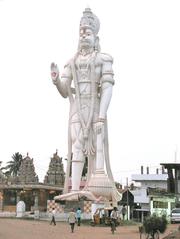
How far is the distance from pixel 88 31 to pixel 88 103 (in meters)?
4.71

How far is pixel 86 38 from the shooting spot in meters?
33.2

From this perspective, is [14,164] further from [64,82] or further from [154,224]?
[154,224]

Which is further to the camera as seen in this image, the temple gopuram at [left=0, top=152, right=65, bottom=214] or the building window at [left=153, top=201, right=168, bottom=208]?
the temple gopuram at [left=0, top=152, right=65, bottom=214]

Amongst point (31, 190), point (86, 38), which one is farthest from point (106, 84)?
point (31, 190)

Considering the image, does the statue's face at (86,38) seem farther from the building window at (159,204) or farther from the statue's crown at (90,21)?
the building window at (159,204)

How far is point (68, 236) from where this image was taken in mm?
19125

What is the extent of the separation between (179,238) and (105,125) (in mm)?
18932

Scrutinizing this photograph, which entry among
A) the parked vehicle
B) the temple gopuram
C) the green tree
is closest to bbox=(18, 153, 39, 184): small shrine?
the temple gopuram

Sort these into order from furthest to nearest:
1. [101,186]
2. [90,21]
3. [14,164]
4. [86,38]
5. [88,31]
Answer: [14,164] < [90,21] < [88,31] < [86,38] < [101,186]

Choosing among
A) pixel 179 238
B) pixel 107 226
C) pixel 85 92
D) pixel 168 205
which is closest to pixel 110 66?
pixel 85 92

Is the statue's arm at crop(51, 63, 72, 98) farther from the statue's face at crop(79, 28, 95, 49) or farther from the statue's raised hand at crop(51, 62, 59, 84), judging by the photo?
the statue's face at crop(79, 28, 95, 49)

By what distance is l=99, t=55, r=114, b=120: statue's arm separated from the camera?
3294cm

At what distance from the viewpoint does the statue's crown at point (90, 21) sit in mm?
33672

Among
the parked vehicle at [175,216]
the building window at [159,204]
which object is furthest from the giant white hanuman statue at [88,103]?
the parked vehicle at [175,216]
